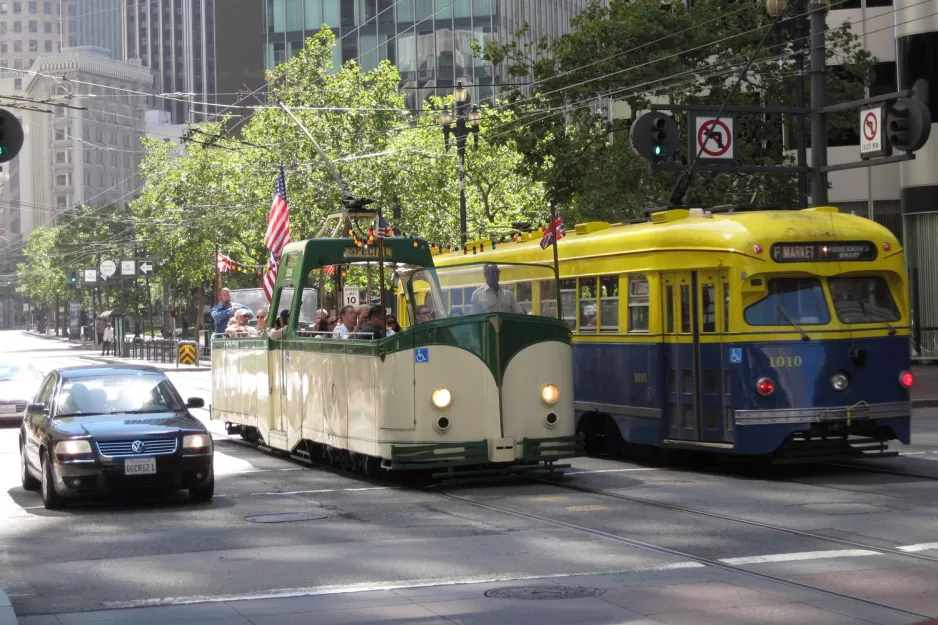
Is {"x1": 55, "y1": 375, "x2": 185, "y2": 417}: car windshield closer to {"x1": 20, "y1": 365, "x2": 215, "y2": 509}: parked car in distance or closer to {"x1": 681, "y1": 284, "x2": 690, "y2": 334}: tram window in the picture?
{"x1": 20, "y1": 365, "x2": 215, "y2": 509}: parked car in distance

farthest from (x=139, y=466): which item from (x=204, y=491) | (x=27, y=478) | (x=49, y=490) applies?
(x=27, y=478)

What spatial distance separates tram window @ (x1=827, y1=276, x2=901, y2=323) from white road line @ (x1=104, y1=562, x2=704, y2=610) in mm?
7022

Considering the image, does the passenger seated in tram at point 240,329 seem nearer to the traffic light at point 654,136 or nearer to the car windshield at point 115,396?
the car windshield at point 115,396

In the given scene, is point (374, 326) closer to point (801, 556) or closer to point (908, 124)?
point (801, 556)

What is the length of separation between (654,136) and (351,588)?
48.0 ft

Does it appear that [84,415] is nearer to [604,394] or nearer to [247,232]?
[604,394]

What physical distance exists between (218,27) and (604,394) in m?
94.0

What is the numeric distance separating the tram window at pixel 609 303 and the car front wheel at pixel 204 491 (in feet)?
20.1

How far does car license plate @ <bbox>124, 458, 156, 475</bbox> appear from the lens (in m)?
14.7

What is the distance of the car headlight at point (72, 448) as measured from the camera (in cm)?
1469

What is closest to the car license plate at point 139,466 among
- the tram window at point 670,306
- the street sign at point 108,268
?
the tram window at point 670,306

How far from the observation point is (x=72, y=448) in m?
14.7

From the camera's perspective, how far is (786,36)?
36906 millimetres

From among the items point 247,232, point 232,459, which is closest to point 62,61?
point 247,232
